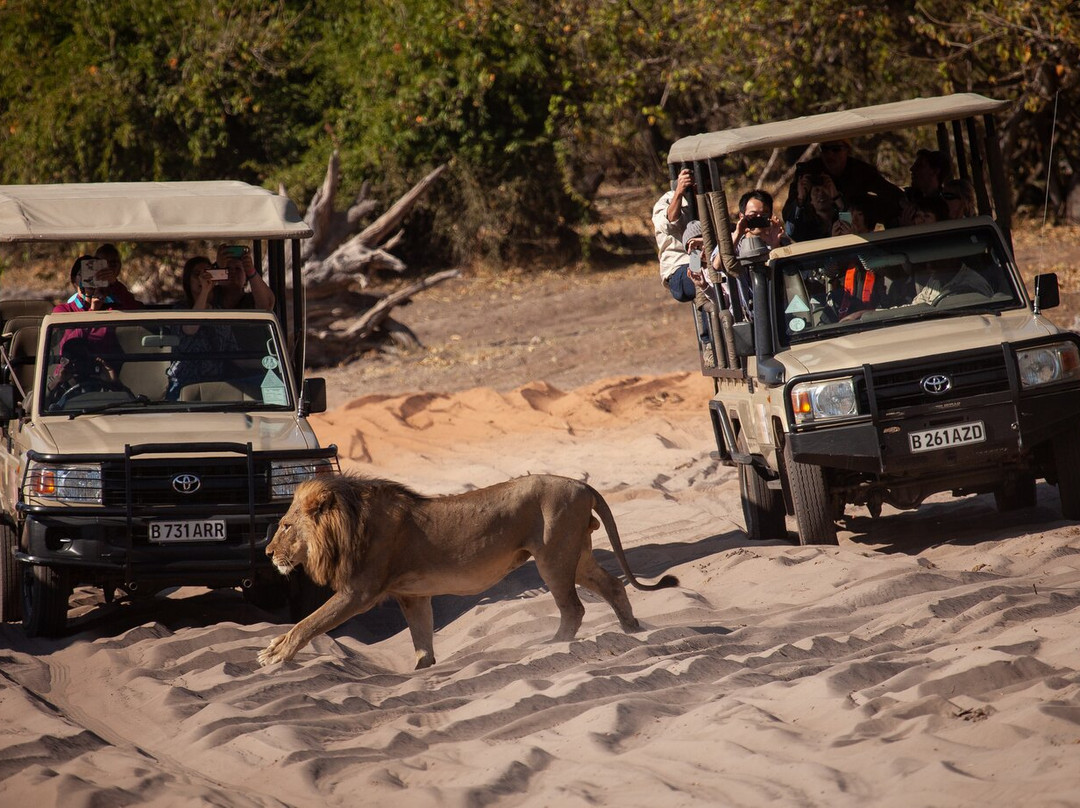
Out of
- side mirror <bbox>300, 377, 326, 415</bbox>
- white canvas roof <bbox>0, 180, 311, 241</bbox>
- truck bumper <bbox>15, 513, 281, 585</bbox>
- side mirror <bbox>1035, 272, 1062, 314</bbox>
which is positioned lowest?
truck bumper <bbox>15, 513, 281, 585</bbox>

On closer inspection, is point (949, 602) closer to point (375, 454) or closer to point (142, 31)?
point (375, 454)

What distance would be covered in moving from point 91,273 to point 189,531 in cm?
Result: 248

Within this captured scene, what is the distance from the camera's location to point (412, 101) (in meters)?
22.6

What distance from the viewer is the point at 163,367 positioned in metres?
8.15

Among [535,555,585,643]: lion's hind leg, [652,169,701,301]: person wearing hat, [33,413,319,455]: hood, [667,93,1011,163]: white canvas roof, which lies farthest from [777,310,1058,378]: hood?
[33,413,319,455]: hood

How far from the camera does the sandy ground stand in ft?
14.4

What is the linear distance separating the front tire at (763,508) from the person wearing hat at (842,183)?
164 centimetres

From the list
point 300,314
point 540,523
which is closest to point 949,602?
point 540,523

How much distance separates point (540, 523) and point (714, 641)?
1076mm

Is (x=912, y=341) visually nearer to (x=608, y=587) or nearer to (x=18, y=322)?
(x=608, y=587)

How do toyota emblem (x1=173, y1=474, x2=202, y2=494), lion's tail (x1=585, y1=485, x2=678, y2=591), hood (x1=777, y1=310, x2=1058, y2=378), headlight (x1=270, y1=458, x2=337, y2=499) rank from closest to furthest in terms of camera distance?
lion's tail (x1=585, y1=485, x2=678, y2=591), toyota emblem (x1=173, y1=474, x2=202, y2=494), headlight (x1=270, y1=458, x2=337, y2=499), hood (x1=777, y1=310, x2=1058, y2=378)

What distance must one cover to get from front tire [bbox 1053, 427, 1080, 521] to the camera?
5.78 m

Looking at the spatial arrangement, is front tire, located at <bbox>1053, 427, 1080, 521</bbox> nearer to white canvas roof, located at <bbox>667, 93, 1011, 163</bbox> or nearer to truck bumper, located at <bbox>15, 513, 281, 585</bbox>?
white canvas roof, located at <bbox>667, 93, 1011, 163</bbox>

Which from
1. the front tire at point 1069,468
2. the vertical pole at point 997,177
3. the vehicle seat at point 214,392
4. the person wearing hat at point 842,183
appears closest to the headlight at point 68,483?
the vehicle seat at point 214,392
